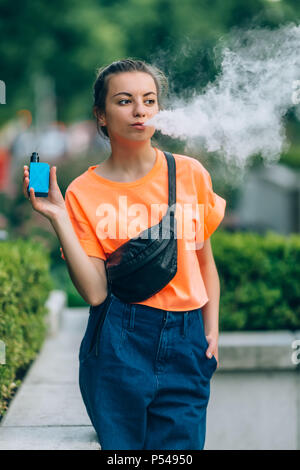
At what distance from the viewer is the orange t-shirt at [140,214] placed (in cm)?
223

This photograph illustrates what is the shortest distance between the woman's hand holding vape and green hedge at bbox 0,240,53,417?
1046mm

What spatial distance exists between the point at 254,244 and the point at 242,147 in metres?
2.07

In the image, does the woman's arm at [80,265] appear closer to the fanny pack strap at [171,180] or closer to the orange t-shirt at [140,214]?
the orange t-shirt at [140,214]

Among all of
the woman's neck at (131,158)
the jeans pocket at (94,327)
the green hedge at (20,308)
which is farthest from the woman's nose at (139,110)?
the green hedge at (20,308)

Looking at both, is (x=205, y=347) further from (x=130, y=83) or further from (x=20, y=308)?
(x=20, y=308)

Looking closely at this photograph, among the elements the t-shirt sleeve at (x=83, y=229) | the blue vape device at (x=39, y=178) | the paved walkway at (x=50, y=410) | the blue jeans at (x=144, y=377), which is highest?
the blue vape device at (x=39, y=178)

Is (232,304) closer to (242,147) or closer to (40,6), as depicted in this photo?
(242,147)

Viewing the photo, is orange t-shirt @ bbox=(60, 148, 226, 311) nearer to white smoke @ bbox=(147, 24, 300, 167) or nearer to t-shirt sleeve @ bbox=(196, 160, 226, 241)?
t-shirt sleeve @ bbox=(196, 160, 226, 241)

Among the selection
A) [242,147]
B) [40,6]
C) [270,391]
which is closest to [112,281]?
[242,147]

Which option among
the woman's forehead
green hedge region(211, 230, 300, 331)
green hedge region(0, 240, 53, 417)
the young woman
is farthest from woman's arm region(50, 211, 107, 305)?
green hedge region(211, 230, 300, 331)

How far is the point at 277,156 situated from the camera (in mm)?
2496

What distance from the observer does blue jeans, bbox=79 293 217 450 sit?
7.28ft

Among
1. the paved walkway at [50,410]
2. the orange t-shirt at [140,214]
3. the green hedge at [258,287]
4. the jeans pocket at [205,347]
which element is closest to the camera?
the orange t-shirt at [140,214]

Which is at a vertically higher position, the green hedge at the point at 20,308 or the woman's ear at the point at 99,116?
the woman's ear at the point at 99,116
